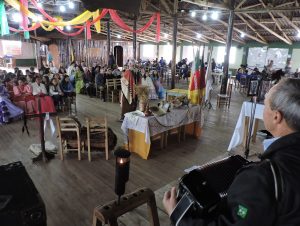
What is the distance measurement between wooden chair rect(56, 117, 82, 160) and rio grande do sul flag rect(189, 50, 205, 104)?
2.35m

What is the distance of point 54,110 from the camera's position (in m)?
6.09

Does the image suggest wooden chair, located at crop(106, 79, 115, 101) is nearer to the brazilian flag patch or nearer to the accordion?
the accordion

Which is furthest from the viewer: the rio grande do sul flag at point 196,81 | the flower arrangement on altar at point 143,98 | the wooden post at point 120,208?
the rio grande do sul flag at point 196,81

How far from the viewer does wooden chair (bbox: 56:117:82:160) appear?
11.5 feet

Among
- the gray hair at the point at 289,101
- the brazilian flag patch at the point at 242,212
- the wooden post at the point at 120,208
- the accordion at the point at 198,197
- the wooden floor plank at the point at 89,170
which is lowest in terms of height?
the wooden floor plank at the point at 89,170

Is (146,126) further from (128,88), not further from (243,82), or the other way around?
(243,82)

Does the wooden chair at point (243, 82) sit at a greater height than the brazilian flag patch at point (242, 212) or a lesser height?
lesser

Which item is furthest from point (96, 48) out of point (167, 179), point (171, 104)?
point (167, 179)

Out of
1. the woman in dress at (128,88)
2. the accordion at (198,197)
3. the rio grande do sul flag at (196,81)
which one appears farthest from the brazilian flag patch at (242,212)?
the woman in dress at (128,88)

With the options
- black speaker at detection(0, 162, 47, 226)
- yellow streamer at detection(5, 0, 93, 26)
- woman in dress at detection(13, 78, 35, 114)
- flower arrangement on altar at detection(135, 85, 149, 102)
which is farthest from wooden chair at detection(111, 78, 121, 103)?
black speaker at detection(0, 162, 47, 226)

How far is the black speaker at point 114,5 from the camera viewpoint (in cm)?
255

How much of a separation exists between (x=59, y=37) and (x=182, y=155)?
15.0 meters

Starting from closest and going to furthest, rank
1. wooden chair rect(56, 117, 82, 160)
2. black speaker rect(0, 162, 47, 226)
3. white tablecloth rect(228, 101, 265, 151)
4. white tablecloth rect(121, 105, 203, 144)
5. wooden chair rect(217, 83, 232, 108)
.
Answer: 1. black speaker rect(0, 162, 47, 226)
2. wooden chair rect(56, 117, 82, 160)
3. white tablecloth rect(121, 105, 203, 144)
4. white tablecloth rect(228, 101, 265, 151)
5. wooden chair rect(217, 83, 232, 108)

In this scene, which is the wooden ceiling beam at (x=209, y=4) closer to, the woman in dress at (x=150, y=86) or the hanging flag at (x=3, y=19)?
the woman in dress at (x=150, y=86)
